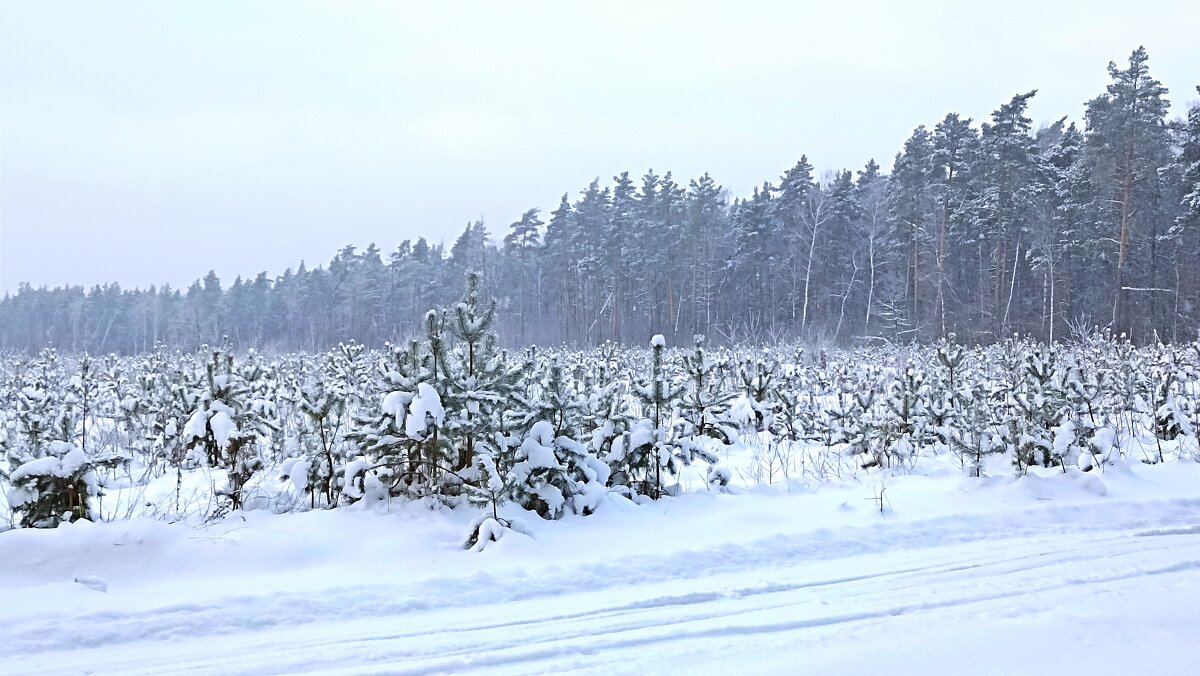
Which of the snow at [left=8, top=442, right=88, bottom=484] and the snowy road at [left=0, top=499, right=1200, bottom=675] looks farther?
the snow at [left=8, top=442, right=88, bottom=484]

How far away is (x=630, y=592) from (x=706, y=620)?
59 cm

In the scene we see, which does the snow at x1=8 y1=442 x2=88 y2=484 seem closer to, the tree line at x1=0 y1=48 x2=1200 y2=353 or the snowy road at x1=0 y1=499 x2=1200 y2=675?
the snowy road at x1=0 y1=499 x2=1200 y2=675

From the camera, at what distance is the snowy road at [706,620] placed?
3.19 m

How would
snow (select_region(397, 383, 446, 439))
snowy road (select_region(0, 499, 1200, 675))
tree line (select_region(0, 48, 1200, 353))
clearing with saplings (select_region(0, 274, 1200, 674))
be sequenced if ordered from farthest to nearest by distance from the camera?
tree line (select_region(0, 48, 1200, 353)) < snow (select_region(397, 383, 446, 439)) < clearing with saplings (select_region(0, 274, 1200, 674)) < snowy road (select_region(0, 499, 1200, 675))

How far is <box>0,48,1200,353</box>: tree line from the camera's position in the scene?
2986 cm

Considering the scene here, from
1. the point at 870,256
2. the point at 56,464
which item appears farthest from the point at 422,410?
the point at 870,256

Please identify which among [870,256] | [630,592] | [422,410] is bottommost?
[630,592]

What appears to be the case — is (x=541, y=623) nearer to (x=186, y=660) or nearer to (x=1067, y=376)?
(x=186, y=660)

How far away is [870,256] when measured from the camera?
131 ft

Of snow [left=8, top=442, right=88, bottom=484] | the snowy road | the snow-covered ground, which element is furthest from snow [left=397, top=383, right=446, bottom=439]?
snow [left=8, top=442, right=88, bottom=484]

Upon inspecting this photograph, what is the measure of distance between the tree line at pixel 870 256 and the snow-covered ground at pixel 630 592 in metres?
15.4

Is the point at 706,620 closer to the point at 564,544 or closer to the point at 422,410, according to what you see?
the point at 564,544

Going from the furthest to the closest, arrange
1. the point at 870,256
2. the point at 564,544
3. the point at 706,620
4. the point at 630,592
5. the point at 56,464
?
1. the point at 870,256
2. the point at 564,544
3. the point at 56,464
4. the point at 630,592
5. the point at 706,620

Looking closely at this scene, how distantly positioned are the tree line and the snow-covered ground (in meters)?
15.4
